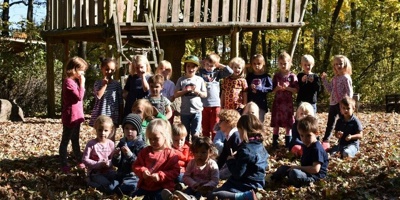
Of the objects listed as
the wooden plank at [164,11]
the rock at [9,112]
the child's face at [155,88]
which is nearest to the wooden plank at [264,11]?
the wooden plank at [164,11]

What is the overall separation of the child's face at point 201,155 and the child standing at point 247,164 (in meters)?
0.27

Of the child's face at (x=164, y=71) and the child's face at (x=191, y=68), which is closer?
the child's face at (x=191, y=68)

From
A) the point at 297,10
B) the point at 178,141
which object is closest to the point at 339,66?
the point at 178,141

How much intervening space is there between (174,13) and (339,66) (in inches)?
241

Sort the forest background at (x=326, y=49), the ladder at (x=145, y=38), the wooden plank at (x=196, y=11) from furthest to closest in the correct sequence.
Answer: the forest background at (x=326, y=49), the wooden plank at (x=196, y=11), the ladder at (x=145, y=38)

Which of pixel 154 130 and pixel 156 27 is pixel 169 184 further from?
pixel 156 27

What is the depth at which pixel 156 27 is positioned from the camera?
13961mm

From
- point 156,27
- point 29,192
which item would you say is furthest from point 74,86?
point 156,27

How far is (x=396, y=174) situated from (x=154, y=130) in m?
2.77

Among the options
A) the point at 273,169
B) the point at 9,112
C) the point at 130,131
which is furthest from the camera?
the point at 9,112

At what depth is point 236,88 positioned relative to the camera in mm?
Result: 8953

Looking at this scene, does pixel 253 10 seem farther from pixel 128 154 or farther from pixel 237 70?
pixel 128 154

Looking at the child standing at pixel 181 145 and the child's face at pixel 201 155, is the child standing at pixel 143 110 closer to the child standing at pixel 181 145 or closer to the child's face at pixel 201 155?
the child standing at pixel 181 145

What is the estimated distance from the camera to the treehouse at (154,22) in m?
13.5
